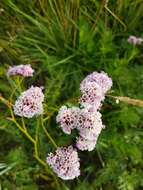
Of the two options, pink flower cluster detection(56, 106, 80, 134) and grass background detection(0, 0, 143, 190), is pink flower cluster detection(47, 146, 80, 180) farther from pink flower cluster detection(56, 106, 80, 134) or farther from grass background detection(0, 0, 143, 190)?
grass background detection(0, 0, 143, 190)

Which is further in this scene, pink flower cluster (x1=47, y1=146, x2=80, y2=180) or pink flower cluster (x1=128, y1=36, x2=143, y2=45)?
pink flower cluster (x1=128, y1=36, x2=143, y2=45)

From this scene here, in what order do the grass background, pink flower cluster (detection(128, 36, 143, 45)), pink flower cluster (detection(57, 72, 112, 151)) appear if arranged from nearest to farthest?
pink flower cluster (detection(57, 72, 112, 151))
the grass background
pink flower cluster (detection(128, 36, 143, 45))

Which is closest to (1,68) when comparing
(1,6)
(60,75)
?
(60,75)

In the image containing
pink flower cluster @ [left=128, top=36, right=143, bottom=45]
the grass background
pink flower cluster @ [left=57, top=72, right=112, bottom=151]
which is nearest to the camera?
pink flower cluster @ [left=57, top=72, right=112, bottom=151]

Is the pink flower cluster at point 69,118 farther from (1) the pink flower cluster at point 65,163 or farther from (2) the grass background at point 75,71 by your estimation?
(2) the grass background at point 75,71

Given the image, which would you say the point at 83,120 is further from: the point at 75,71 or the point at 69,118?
the point at 75,71

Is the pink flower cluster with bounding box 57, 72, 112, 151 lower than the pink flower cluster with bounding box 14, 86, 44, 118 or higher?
lower

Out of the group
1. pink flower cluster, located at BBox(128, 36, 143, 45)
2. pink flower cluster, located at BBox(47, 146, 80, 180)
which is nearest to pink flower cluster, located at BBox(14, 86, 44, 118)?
pink flower cluster, located at BBox(47, 146, 80, 180)

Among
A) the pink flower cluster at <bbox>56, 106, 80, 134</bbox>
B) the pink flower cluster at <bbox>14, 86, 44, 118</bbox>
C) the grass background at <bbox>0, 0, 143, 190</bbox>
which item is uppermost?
the pink flower cluster at <bbox>14, 86, 44, 118</bbox>

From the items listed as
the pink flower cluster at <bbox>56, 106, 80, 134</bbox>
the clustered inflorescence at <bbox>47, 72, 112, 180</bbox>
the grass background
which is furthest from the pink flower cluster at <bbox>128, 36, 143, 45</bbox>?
the pink flower cluster at <bbox>56, 106, 80, 134</bbox>

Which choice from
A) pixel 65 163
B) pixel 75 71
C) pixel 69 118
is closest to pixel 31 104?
pixel 69 118
